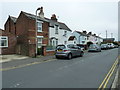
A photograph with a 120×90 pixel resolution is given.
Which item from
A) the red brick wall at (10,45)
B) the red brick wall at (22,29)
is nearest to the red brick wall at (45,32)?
the red brick wall at (22,29)

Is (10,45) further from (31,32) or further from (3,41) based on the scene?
(31,32)

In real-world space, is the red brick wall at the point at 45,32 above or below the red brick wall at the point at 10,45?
above

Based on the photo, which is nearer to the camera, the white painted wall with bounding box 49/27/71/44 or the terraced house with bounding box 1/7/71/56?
the terraced house with bounding box 1/7/71/56

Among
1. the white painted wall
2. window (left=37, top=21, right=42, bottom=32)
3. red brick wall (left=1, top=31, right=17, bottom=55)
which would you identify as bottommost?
red brick wall (left=1, top=31, right=17, bottom=55)

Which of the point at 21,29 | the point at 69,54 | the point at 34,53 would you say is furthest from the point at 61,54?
the point at 21,29

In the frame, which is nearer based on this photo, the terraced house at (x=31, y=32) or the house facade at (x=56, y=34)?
the terraced house at (x=31, y=32)

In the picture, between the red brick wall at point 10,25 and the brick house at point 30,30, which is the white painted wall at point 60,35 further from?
the red brick wall at point 10,25

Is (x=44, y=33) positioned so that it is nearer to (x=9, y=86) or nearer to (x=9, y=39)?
(x=9, y=39)

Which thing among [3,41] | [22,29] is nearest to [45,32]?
[22,29]

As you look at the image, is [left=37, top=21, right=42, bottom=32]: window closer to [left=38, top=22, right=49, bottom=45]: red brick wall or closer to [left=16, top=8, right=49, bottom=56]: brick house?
[left=16, top=8, right=49, bottom=56]: brick house

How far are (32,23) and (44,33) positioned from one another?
3.08 m

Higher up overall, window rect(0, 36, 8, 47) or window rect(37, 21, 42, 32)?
window rect(37, 21, 42, 32)

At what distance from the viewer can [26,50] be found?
683 inches

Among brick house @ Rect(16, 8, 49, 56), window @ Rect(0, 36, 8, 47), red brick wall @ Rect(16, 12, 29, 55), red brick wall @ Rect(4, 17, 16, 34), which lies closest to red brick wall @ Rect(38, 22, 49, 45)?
brick house @ Rect(16, 8, 49, 56)
